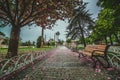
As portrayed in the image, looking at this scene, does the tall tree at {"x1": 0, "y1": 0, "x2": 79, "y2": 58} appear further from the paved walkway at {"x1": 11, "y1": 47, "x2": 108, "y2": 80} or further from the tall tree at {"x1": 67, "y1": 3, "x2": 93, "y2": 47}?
the tall tree at {"x1": 67, "y1": 3, "x2": 93, "y2": 47}

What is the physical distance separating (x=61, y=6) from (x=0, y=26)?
22.2 ft

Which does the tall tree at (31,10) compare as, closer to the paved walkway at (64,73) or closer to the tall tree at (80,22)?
the paved walkway at (64,73)

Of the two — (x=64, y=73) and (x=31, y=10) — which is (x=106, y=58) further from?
(x=31, y=10)

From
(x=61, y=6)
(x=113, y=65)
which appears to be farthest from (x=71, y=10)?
(x=113, y=65)

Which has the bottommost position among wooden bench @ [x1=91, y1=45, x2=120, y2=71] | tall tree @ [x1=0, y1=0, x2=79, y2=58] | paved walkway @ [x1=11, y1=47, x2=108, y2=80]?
paved walkway @ [x1=11, y1=47, x2=108, y2=80]

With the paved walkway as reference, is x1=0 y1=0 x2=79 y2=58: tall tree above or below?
above

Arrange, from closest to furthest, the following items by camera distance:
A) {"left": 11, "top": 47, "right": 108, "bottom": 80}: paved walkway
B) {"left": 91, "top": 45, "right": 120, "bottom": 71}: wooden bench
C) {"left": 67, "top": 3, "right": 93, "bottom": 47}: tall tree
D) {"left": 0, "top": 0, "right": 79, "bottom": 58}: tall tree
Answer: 1. {"left": 11, "top": 47, "right": 108, "bottom": 80}: paved walkway
2. {"left": 91, "top": 45, "right": 120, "bottom": 71}: wooden bench
3. {"left": 0, "top": 0, "right": 79, "bottom": 58}: tall tree
4. {"left": 67, "top": 3, "right": 93, "bottom": 47}: tall tree

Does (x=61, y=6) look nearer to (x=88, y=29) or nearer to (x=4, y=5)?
(x=4, y=5)

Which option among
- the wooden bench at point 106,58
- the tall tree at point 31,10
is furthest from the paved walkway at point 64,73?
the tall tree at point 31,10

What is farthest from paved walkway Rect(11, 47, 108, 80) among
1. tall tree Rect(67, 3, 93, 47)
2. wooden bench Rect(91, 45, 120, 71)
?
tall tree Rect(67, 3, 93, 47)

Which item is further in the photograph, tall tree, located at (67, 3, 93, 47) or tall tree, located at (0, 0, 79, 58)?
tall tree, located at (67, 3, 93, 47)

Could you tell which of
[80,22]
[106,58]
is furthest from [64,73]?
[80,22]

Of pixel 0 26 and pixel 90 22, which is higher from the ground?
pixel 90 22

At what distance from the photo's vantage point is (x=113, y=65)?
936cm
